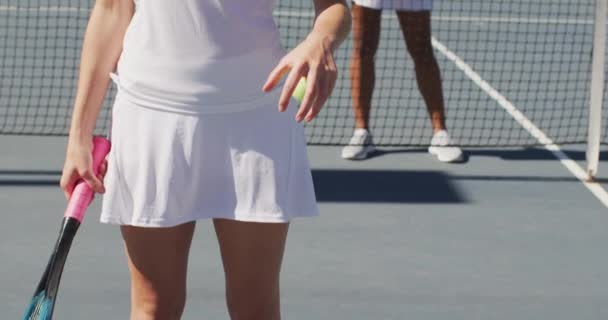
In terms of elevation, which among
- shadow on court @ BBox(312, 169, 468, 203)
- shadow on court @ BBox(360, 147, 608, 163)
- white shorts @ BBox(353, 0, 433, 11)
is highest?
white shorts @ BBox(353, 0, 433, 11)

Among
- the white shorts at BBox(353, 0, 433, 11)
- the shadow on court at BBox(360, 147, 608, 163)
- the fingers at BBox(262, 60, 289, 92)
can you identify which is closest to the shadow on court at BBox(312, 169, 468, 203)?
the shadow on court at BBox(360, 147, 608, 163)

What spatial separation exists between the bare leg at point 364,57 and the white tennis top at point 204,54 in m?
4.20

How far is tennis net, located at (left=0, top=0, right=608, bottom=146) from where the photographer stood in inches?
296

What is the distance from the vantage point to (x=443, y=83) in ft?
29.9

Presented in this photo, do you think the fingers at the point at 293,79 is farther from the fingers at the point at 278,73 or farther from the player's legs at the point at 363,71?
the player's legs at the point at 363,71

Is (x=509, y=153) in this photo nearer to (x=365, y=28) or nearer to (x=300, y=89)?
(x=365, y=28)

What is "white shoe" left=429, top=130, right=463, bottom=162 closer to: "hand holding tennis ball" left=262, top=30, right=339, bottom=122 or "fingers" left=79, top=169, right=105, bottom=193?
"fingers" left=79, top=169, right=105, bottom=193

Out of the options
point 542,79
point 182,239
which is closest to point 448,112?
point 542,79

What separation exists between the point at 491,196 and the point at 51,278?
378cm

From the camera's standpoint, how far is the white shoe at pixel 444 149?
6.62 m

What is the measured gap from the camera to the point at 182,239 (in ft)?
8.47

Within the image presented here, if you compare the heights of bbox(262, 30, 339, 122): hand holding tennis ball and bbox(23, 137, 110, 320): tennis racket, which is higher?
bbox(262, 30, 339, 122): hand holding tennis ball

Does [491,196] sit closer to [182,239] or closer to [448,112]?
[448,112]

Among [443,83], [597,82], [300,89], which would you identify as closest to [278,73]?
[300,89]
